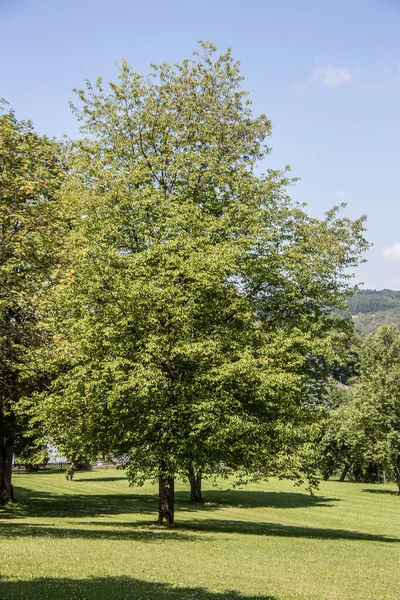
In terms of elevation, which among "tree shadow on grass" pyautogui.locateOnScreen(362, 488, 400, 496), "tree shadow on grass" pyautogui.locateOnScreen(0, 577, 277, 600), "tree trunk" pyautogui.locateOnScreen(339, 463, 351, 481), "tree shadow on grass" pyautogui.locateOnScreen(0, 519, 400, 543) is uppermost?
"tree shadow on grass" pyautogui.locateOnScreen(0, 577, 277, 600)

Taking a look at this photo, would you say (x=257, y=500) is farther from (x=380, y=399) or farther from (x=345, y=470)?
(x=345, y=470)

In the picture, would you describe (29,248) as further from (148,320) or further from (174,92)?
(174,92)

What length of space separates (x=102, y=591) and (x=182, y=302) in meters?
15.4

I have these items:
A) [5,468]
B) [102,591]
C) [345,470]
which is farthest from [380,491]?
[102,591]

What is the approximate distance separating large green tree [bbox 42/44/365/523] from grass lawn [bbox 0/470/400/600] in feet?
11.2

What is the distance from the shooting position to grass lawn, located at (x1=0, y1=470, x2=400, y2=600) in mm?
13359

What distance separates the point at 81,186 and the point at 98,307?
7709 millimetres


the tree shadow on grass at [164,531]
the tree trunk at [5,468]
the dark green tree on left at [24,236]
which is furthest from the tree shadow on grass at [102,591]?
the tree trunk at [5,468]

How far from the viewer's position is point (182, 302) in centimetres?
2652

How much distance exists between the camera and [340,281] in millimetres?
34812

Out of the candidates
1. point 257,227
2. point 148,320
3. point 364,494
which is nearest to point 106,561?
point 148,320

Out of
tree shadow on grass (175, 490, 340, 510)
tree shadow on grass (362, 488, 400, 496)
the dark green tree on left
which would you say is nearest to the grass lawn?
tree shadow on grass (175, 490, 340, 510)

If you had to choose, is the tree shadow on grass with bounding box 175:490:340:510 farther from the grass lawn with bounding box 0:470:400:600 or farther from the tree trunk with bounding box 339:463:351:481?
the tree trunk with bounding box 339:463:351:481

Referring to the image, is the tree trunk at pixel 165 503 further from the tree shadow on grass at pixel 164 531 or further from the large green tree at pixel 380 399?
the large green tree at pixel 380 399
